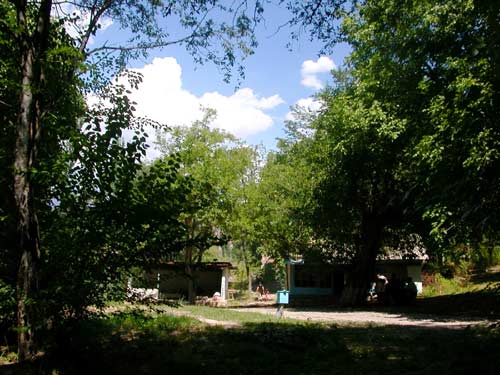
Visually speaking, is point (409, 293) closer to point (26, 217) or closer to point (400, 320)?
point (400, 320)

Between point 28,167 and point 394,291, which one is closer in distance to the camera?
point 28,167

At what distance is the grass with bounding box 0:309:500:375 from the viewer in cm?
661

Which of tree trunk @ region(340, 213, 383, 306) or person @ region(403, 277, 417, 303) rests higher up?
tree trunk @ region(340, 213, 383, 306)

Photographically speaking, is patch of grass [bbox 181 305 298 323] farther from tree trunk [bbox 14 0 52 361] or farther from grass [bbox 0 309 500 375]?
tree trunk [bbox 14 0 52 361]

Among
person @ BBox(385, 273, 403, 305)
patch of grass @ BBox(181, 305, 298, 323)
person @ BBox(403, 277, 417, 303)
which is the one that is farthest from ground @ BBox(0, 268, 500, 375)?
person @ BBox(385, 273, 403, 305)

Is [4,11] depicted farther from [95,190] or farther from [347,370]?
[347,370]

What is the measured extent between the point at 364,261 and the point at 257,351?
52.9ft

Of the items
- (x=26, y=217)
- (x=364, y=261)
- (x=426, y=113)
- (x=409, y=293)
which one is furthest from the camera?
(x=364, y=261)

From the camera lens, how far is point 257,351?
7.89 meters

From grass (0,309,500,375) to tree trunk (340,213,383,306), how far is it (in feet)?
41.1

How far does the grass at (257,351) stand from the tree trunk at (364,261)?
12.5m

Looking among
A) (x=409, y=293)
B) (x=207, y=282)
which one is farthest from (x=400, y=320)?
(x=207, y=282)

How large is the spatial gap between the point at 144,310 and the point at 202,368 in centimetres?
123

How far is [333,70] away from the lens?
98.1ft
